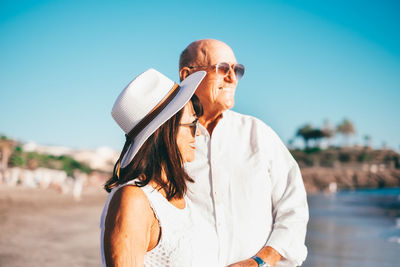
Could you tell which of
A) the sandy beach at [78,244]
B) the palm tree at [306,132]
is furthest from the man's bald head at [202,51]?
the palm tree at [306,132]

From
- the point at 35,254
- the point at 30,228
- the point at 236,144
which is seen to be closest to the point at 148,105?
the point at 236,144

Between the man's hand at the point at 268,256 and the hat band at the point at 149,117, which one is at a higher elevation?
the hat band at the point at 149,117

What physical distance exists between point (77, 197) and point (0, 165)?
1776 centimetres

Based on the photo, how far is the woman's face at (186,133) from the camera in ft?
5.03

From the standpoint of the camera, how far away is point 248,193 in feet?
6.37

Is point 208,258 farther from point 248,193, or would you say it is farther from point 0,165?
point 0,165

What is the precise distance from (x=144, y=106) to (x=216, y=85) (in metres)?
0.79

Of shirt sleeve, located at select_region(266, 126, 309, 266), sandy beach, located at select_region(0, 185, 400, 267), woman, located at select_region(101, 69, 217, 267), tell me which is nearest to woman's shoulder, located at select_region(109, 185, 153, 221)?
woman, located at select_region(101, 69, 217, 267)

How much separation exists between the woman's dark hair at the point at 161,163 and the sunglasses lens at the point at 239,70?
776 millimetres

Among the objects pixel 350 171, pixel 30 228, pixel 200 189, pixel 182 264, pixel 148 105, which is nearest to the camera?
pixel 182 264

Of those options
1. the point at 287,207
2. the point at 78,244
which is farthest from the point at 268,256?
the point at 78,244

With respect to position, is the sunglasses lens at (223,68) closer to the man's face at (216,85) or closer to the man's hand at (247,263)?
the man's face at (216,85)

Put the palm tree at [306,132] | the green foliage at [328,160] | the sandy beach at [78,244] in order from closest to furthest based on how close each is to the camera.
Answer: the sandy beach at [78,244], the green foliage at [328,160], the palm tree at [306,132]

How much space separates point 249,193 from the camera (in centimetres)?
194
